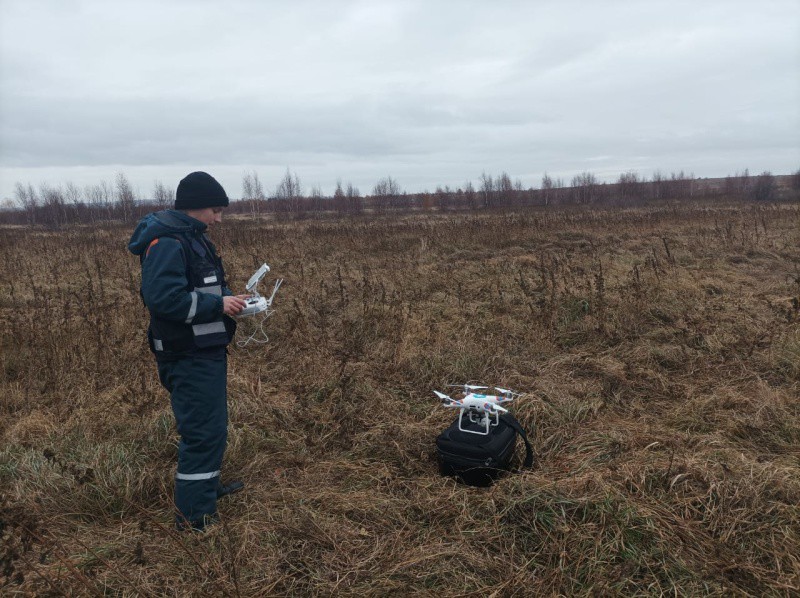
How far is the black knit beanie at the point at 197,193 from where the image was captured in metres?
2.42

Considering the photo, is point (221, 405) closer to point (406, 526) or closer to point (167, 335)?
point (167, 335)

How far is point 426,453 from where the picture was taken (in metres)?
3.17

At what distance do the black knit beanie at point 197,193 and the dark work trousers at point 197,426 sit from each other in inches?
30.5

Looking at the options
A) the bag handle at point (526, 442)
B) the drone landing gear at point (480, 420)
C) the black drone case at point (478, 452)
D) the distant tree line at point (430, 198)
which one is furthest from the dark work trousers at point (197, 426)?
the distant tree line at point (430, 198)

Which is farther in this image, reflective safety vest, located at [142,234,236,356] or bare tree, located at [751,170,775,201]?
bare tree, located at [751,170,775,201]

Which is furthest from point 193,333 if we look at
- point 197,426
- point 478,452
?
point 478,452

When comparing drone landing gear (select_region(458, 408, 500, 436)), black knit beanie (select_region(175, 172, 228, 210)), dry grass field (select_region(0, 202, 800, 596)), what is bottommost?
dry grass field (select_region(0, 202, 800, 596))

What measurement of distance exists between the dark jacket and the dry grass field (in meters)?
0.85

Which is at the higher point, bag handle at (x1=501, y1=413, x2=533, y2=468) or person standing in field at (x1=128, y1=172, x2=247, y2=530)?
person standing in field at (x1=128, y1=172, x2=247, y2=530)

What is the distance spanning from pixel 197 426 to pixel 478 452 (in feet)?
4.91

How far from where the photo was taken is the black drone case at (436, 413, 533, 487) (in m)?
2.71

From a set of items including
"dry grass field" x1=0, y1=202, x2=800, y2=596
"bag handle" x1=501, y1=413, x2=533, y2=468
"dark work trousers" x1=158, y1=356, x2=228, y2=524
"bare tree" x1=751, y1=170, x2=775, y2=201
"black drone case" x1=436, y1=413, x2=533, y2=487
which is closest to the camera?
"dry grass field" x1=0, y1=202, x2=800, y2=596

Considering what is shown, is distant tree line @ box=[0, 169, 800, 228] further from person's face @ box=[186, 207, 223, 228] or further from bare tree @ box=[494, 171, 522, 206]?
person's face @ box=[186, 207, 223, 228]

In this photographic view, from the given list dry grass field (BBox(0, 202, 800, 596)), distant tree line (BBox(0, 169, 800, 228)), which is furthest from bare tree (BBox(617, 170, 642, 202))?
dry grass field (BBox(0, 202, 800, 596))
